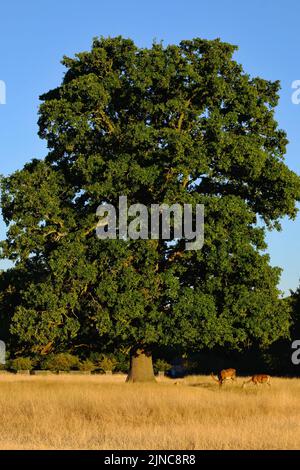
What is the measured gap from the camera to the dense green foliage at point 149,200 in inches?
1286

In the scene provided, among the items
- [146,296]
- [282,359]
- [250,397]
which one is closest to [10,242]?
[146,296]

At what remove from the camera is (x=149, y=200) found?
35156 mm

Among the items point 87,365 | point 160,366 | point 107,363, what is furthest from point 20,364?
point 160,366

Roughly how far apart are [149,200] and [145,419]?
50.7 feet

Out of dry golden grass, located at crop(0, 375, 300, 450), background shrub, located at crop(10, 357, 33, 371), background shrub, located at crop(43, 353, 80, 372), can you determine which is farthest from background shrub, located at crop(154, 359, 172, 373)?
dry golden grass, located at crop(0, 375, 300, 450)

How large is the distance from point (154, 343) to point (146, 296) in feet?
11.7

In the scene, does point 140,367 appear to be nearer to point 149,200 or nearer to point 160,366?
point 149,200

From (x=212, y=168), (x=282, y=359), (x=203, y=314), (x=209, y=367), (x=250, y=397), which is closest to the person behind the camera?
(x=250, y=397)

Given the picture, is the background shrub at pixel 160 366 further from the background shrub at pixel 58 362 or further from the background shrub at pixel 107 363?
the background shrub at pixel 58 362

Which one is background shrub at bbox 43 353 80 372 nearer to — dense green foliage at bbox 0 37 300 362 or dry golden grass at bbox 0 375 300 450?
dense green foliage at bbox 0 37 300 362

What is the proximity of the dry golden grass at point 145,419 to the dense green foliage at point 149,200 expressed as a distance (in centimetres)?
357

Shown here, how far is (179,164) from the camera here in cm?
3334

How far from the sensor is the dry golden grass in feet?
53.6

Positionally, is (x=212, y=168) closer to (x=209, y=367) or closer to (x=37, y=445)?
(x=37, y=445)
